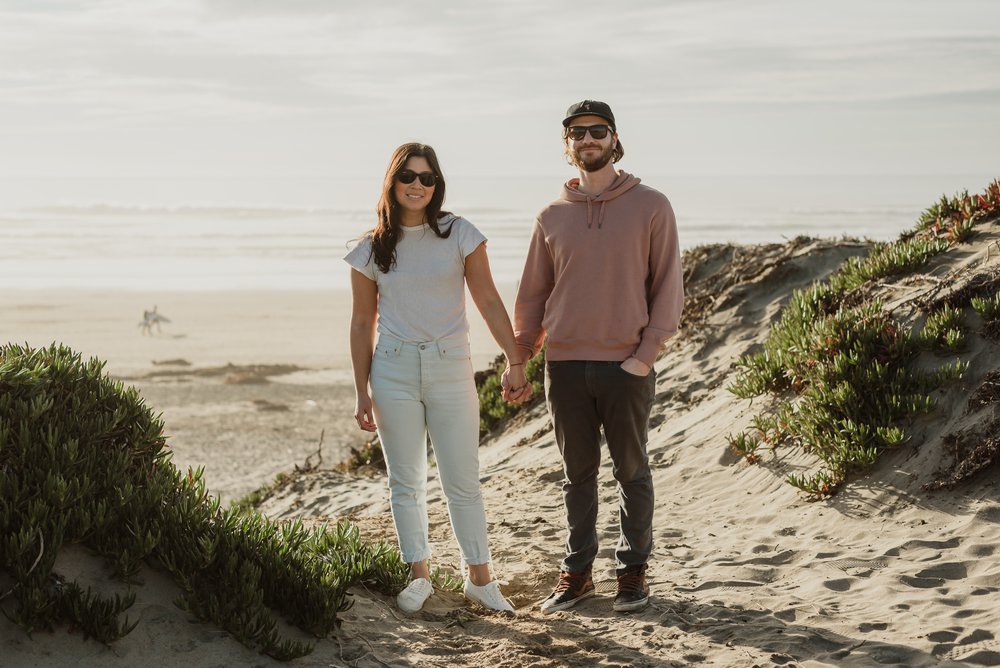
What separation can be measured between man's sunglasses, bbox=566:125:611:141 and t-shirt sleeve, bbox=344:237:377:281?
1.16 meters

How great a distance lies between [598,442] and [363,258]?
5.06 ft

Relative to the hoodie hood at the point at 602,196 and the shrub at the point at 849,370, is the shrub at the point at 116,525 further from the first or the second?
the shrub at the point at 849,370

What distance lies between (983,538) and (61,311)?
2082 centimetres

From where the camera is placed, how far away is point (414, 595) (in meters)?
5.29

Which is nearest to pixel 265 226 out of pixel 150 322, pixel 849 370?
pixel 150 322

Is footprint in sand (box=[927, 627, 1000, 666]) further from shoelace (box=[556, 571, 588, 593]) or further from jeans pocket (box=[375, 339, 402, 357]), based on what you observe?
jeans pocket (box=[375, 339, 402, 357])

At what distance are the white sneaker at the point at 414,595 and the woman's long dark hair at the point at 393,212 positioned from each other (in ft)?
5.50

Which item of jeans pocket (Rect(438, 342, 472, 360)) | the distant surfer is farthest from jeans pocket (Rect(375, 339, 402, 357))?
the distant surfer

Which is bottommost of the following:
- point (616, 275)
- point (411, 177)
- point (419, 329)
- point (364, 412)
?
point (364, 412)

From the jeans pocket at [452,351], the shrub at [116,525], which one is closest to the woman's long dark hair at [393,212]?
the jeans pocket at [452,351]

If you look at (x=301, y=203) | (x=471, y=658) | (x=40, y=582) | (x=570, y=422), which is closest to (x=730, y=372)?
(x=570, y=422)

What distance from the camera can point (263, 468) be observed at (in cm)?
1184

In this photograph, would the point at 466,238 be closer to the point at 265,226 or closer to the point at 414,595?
the point at 414,595

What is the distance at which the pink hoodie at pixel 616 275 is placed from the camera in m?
4.99
